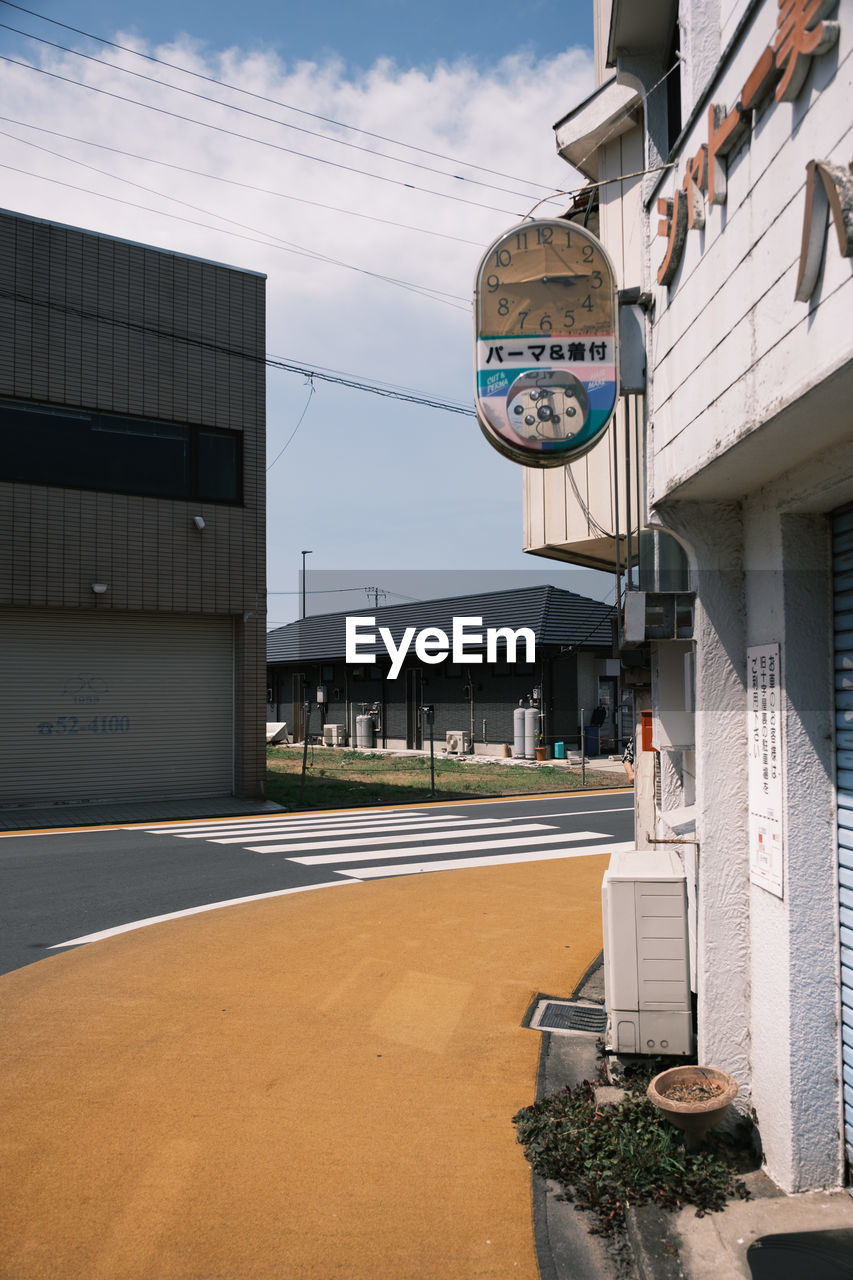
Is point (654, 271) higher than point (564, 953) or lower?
higher

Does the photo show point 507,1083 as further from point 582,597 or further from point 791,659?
point 582,597

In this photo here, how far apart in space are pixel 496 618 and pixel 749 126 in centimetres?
2989

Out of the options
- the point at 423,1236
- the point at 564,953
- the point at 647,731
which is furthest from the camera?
the point at 564,953

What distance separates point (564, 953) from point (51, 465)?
44.0 feet

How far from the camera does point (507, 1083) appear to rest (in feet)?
17.5

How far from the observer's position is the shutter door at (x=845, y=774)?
12.6ft

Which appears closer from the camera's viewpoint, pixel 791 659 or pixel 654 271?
pixel 791 659

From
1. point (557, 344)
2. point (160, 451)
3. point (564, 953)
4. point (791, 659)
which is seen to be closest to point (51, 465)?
point (160, 451)

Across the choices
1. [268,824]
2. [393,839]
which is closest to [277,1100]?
[393,839]

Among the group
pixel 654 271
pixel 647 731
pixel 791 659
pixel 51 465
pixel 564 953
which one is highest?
pixel 51 465

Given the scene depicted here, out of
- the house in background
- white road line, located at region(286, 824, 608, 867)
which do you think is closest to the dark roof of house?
the house in background

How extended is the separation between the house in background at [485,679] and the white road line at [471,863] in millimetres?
15186

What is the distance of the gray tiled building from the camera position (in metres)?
17.1

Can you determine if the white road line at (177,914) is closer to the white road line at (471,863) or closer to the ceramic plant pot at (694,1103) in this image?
the white road line at (471,863)
